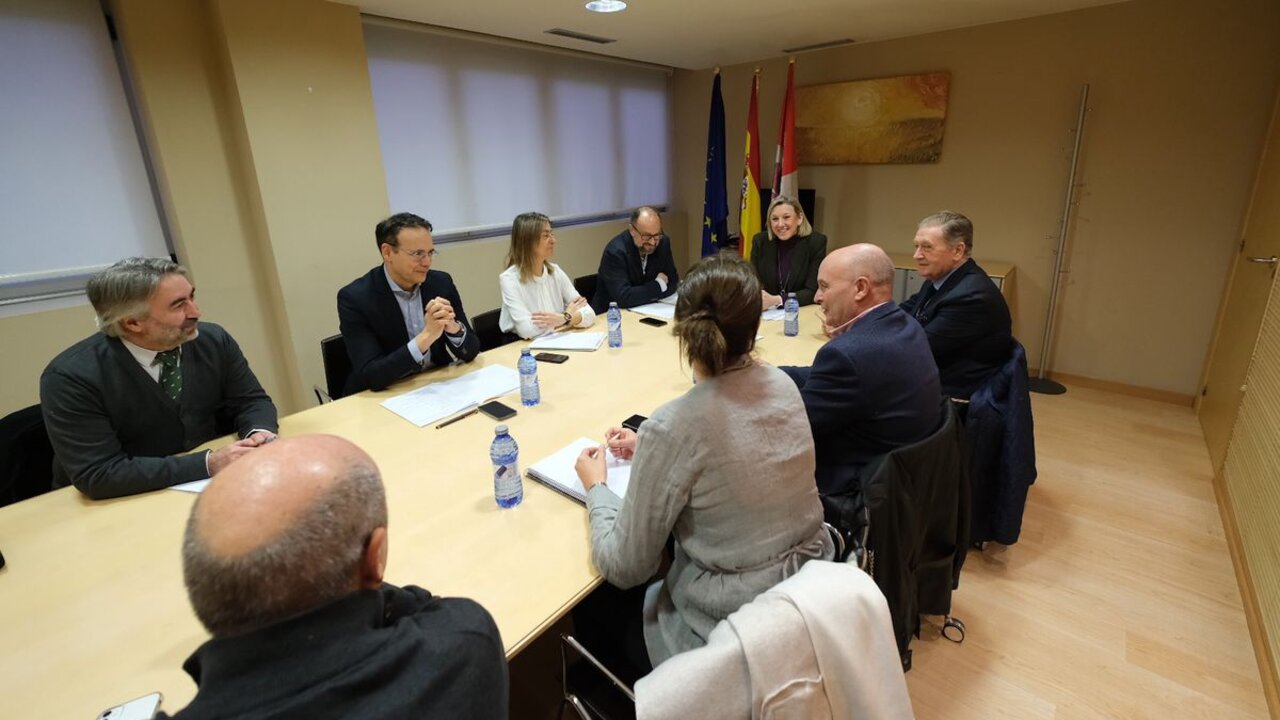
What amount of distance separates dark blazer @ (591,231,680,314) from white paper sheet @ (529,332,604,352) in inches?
26.9

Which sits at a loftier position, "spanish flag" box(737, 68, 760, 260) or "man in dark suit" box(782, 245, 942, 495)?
"spanish flag" box(737, 68, 760, 260)

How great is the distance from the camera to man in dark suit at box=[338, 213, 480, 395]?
220cm

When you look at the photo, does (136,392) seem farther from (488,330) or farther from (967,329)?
(967,329)

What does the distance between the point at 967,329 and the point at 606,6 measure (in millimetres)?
2454

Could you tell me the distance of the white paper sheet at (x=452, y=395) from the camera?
202 centimetres

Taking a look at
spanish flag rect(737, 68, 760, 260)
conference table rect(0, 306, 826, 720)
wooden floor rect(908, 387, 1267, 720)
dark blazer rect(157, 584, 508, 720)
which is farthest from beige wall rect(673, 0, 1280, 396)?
dark blazer rect(157, 584, 508, 720)

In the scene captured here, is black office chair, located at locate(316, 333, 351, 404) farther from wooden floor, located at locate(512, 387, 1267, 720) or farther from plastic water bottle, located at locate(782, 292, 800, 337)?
plastic water bottle, located at locate(782, 292, 800, 337)

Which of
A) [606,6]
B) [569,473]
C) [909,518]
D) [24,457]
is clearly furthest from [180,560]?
[606,6]

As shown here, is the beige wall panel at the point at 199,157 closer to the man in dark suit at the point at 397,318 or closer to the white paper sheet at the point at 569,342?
the man in dark suit at the point at 397,318

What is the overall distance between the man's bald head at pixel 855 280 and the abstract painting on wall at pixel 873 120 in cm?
315

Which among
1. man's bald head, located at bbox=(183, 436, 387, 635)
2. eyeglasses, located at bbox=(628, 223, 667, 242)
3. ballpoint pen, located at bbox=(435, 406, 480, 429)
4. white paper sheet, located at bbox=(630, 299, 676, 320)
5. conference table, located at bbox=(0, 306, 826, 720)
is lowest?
conference table, located at bbox=(0, 306, 826, 720)

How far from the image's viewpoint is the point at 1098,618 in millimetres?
2127

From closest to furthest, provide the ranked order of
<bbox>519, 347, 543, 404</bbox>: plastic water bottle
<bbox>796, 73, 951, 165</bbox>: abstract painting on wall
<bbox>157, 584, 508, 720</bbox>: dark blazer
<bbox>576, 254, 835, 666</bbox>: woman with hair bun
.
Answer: <bbox>157, 584, 508, 720</bbox>: dark blazer, <bbox>576, 254, 835, 666</bbox>: woman with hair bun, <bbox>519, 347, 543, 404</bbox>: plastic water bottle, <bbox>796, 73, 951, 165</bbox>: abstract painting on wall

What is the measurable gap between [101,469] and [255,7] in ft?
8.16
